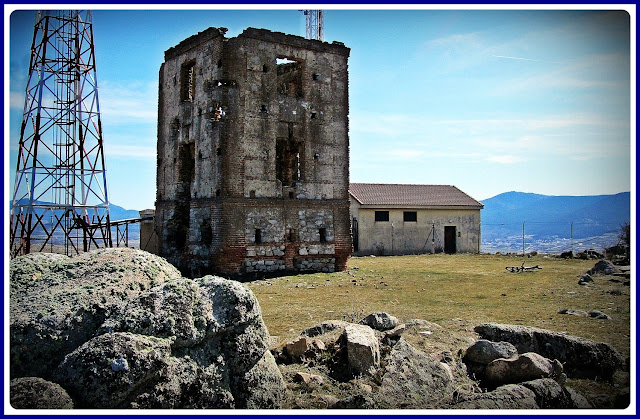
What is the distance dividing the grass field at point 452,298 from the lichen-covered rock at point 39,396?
4650 millimetres

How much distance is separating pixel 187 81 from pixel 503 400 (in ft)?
59.3

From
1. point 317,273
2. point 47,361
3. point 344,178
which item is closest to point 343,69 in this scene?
point 344,178

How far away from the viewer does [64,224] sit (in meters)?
20.7

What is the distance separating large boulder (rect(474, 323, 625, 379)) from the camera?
7.66 meters

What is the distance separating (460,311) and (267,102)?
36.2 ft

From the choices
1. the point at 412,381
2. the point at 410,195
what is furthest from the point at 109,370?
the point at 410,195

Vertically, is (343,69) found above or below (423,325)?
above

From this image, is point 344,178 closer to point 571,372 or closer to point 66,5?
→ point 571,372

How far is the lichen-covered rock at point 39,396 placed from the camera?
4477 mm

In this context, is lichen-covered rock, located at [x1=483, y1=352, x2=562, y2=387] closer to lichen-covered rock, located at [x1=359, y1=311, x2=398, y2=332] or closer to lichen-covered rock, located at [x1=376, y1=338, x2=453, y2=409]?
lichen-covered rock, located at [x1=376, y1=338, x2=453, y2=409]

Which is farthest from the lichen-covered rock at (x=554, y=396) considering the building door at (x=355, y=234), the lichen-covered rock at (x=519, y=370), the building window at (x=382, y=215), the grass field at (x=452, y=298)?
the building window at (x=382, y=215)

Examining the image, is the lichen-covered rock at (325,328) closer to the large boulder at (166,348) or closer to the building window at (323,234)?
the large boulder at (166,348)

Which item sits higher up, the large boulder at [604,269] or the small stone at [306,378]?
the large boulder at [604,269]

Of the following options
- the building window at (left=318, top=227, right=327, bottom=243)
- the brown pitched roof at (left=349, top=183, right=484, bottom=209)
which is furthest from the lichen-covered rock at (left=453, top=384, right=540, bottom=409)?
the brown pitched roof at (left=349, top=183, right=484, bottom=209)
